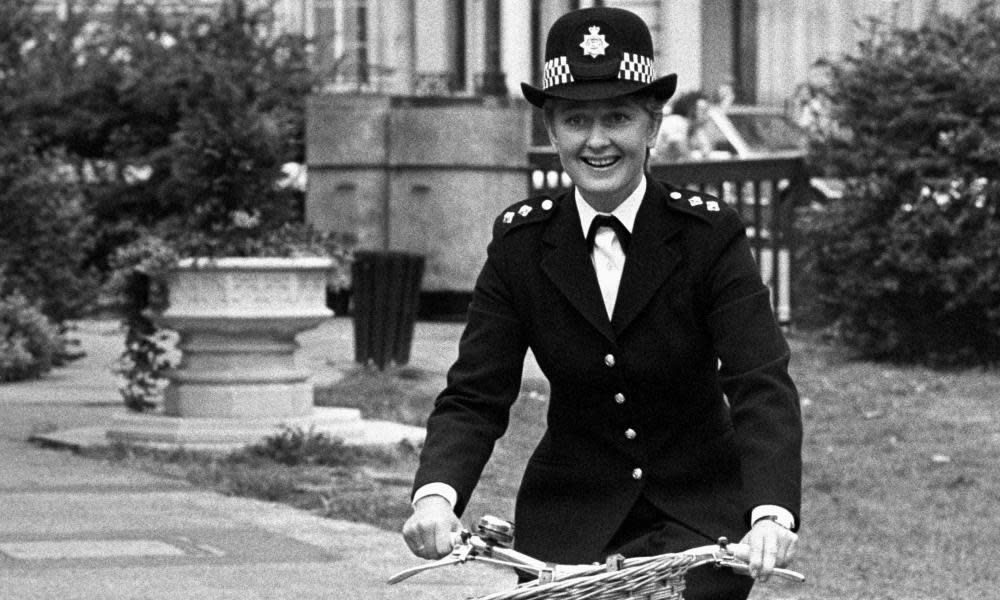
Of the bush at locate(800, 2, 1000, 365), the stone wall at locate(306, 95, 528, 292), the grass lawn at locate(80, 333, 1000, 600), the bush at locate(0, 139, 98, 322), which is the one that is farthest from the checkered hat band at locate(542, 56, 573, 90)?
the stone wall at locate(306, 95, 528, 292)

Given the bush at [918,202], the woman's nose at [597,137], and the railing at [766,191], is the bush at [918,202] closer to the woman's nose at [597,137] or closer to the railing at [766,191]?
the railing at [766,191]

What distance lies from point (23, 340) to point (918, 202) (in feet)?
17.3

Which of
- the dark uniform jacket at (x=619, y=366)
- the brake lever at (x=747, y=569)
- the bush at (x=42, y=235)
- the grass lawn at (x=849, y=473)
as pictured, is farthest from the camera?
the bush at (x=42, y=235)

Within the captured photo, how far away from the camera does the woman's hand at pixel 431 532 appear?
3.93 metres

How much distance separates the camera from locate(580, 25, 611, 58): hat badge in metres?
4.21

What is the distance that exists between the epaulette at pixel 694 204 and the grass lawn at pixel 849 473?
3.35m

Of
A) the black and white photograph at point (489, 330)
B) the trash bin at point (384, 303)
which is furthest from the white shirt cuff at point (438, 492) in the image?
the trash bin at point (384, 303)

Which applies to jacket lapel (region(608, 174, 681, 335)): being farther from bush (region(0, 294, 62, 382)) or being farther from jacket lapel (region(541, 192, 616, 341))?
bush (region(0, 294, 62, 382))

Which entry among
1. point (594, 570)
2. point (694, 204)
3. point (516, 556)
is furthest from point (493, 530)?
point (694, 204)

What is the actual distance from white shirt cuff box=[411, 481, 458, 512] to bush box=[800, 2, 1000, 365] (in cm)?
1046

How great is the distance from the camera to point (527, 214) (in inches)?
179

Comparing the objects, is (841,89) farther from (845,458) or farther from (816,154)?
(845,458)

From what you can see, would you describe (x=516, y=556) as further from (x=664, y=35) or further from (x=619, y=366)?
(x=664, y=35)

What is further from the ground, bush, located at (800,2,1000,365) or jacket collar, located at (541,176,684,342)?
jacket collar, located at (541,176,684,342)
